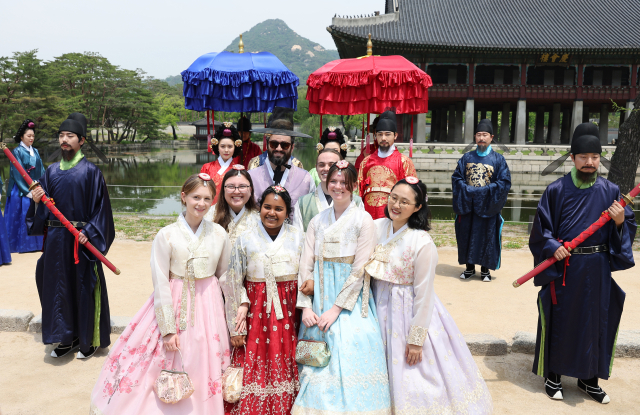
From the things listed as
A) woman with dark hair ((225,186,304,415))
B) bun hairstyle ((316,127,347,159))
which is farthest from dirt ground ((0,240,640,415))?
bun hairstyle ((316,127,347,159))

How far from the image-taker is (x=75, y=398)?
3.08 m

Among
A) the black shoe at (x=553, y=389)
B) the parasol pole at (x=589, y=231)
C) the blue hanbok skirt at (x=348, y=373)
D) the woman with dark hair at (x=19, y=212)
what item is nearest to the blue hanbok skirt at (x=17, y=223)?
the woman with dark hair at (x=19, y=212)

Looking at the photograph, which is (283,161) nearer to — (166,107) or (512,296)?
(512,296)

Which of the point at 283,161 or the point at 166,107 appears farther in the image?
the point at 166,107

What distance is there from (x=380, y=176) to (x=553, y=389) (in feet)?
7.49

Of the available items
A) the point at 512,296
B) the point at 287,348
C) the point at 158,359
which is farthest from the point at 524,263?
the point at 158,359

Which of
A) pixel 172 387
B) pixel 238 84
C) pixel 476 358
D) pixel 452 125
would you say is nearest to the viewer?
pixel 172 387

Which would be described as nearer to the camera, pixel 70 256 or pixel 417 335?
pixel 417 335

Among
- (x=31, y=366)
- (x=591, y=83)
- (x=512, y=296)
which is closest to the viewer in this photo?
Answer: (x=31, y=366)

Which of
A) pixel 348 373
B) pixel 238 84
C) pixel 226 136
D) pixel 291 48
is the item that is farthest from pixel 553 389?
pixel 291 48

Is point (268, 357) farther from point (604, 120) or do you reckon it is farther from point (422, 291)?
point (604, 120)

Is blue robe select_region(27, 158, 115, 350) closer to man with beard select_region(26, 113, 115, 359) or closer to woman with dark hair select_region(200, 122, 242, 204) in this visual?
man with beard select_region(26, 113, 115, 359)

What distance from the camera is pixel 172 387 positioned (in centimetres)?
253

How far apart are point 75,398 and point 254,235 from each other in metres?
1.65
